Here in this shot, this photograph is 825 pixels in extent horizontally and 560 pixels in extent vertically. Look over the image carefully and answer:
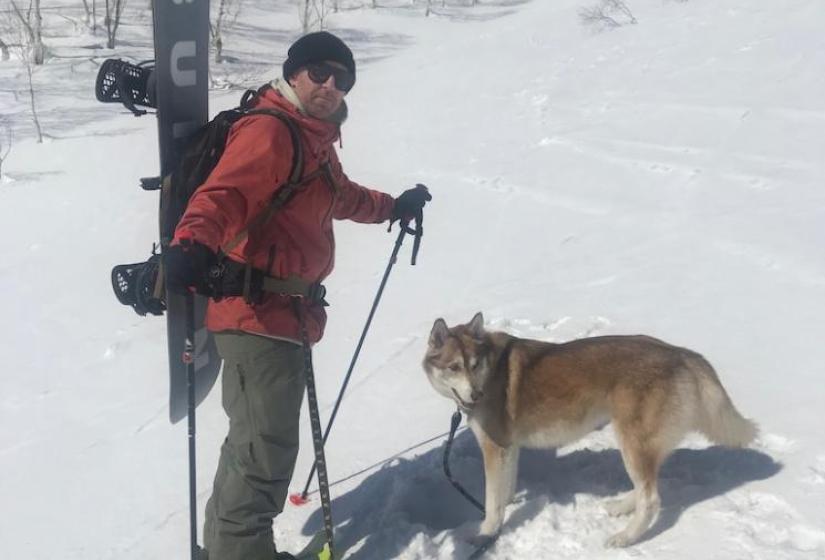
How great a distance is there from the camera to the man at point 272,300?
312cm

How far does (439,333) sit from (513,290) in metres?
3.23

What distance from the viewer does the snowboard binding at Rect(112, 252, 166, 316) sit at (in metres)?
3.46

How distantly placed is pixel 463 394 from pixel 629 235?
472cm

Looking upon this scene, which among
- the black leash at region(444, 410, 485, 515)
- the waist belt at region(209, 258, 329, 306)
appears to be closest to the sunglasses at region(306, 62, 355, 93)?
the waist belt at region(209, 258, 329, 306)

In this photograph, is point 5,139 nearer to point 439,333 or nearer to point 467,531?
point 439,333

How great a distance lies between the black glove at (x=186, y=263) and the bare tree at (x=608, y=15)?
16.9m

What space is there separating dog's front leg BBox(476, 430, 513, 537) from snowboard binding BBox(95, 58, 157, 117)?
225 centimetres

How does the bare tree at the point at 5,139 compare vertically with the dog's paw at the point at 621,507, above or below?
below

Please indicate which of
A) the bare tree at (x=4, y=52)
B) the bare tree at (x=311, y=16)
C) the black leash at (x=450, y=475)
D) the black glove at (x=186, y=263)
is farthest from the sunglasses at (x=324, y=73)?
the bare tree at (x=311, y=16)

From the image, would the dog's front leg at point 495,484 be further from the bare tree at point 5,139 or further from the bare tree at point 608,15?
the bare tree at point 608,15

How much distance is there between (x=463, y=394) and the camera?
12.6ft

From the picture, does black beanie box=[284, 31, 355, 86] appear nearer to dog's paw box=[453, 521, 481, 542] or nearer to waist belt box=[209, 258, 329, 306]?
waist belt box=[209, 258, 329, 306]

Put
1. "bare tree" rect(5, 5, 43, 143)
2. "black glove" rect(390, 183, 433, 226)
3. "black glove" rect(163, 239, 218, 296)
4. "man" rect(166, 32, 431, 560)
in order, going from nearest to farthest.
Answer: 1. "black glove" rect(163, 239, 218, 296)
2. "man" rect(166, 32, 431, 560)
3. "black glove" rect(390, 183, 433, 226)
4. "bare tree" rect(5, 5, 43, 143)

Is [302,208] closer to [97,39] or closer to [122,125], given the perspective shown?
[122,125]
